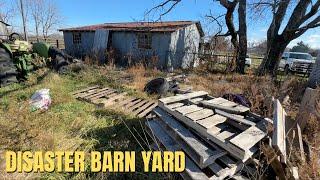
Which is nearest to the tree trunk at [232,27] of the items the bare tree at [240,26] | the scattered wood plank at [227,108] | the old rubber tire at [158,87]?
the bare tree at [240,26]

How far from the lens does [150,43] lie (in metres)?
14.1

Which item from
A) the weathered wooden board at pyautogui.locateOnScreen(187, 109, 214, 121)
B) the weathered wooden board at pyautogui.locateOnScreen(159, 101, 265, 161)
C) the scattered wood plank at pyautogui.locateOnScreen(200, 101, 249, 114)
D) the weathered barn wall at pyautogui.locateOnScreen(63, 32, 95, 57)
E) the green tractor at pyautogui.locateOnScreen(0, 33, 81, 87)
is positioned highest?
the weathered barn wall at pyautogui.locateOnScreen(63, 32, 95, 57)

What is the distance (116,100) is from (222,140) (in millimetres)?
4021

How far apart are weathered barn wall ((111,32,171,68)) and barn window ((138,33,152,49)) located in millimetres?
204

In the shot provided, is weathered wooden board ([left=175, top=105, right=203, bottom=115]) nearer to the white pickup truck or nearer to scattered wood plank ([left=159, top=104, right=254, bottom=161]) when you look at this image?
scattered wood plank ([left=159, top=104, right=254, bottom=161])

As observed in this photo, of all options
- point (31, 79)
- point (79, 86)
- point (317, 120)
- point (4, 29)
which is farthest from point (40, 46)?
point (4, 29)

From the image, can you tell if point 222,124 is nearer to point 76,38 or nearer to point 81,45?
point 81,45

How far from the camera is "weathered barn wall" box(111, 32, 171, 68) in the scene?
13.5m

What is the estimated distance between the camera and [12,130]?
392 centimetres

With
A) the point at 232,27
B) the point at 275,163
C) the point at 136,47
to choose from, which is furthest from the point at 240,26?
the point at 275,163

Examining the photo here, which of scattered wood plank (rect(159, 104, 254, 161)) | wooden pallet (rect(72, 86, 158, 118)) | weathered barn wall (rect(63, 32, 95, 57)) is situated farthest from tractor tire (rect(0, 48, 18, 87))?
weathered barn wall (rect(63, 32, 95, 57))

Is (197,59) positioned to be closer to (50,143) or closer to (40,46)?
(40,46)

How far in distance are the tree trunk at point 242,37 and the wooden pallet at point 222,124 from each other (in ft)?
30.6

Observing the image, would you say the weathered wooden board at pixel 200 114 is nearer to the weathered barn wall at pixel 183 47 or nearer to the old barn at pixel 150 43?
the old barn at pixel 150 43
